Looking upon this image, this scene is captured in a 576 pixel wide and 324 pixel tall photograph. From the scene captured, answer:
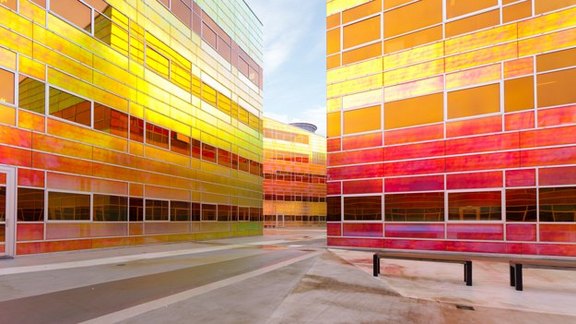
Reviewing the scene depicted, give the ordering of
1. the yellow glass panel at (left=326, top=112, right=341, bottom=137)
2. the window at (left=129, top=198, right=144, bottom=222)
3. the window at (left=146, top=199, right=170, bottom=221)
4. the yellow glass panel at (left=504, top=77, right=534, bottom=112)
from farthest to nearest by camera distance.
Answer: the window at (left=146, top=199, right=170, bottom=221)
the yellow glass panel at (left=326, top=112, right=341, bottom=137)
the window at (left=129, top=198, right=144, bottom=222)
the yellow glass panel at (left=504, top=77, right=534, bottom=112)

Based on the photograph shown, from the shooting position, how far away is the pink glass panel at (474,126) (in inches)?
712

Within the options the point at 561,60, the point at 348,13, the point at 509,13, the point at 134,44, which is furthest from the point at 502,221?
the point at 134,44

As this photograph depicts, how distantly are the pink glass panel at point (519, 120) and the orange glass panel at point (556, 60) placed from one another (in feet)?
6.77

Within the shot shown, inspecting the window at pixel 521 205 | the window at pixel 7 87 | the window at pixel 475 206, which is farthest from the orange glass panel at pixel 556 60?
the window at pixel 7 87

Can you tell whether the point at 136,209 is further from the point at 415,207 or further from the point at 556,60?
the point at 556,60

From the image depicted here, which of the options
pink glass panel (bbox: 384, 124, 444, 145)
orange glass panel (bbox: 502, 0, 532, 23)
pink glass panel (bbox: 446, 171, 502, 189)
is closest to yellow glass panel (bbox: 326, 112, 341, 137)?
pink glass panel (bbox: 384, 124, 444, 145)

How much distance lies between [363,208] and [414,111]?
19.1 ft

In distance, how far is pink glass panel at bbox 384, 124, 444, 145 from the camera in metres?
19.5

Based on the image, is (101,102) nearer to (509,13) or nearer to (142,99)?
(142,99)

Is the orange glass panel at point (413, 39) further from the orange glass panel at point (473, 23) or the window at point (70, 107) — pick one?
the window at point (70, 107)

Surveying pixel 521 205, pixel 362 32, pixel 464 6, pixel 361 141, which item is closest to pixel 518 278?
pixel 521 205

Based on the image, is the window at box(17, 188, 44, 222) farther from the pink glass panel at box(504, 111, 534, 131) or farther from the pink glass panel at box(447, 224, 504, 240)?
the pink glass panel at box(504, 111, 534, 131)

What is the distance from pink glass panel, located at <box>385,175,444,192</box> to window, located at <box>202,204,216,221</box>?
15.0 m

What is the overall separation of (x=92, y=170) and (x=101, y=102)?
364cm
